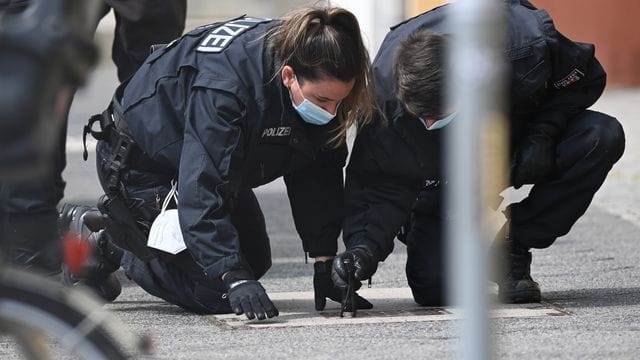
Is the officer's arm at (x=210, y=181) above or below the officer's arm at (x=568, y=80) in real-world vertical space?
below

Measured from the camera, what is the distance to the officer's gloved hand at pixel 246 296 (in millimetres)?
4922

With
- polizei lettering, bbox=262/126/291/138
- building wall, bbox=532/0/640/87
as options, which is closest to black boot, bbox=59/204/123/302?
polizei lettering, bbox=262/126/291/138

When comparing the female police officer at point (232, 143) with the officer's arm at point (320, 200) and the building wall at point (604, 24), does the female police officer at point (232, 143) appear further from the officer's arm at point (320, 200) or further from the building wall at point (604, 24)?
the building wall at point (604, 24)

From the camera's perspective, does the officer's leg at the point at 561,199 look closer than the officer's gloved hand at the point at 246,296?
No

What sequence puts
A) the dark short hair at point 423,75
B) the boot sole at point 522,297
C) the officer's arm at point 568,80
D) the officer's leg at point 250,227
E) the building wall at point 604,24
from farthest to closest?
the building wall at point 604,24
the officer's leg at point 250,227
the boot sole at point 522,297
the officer's arm at point 568,80
the dark short hair at point 423,75

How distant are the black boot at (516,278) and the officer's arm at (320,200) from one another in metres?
0.61

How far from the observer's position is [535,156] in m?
5.38

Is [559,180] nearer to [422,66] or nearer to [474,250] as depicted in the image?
[422,66]

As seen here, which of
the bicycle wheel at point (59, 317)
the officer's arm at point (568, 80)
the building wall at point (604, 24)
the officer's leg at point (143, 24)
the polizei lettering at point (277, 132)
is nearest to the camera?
the bicycle wheel at point (59, 317)

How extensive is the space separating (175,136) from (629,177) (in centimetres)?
490

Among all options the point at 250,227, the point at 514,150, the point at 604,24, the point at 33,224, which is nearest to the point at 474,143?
the point at 514,150

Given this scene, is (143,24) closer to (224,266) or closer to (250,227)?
(250,227)

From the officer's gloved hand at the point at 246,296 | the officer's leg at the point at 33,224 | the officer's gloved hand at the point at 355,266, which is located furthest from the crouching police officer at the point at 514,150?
the officer's leg at the point at 33,224

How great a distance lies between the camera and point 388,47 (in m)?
5.41
